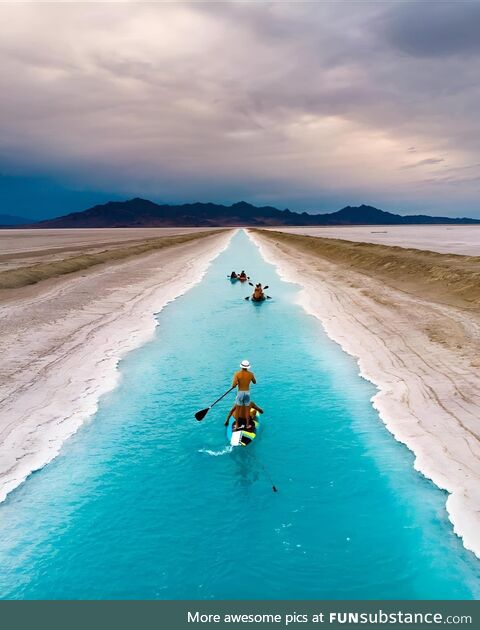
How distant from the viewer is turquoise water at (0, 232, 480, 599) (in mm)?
7828

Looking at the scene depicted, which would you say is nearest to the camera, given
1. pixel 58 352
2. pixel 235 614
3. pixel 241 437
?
pixel 235 614

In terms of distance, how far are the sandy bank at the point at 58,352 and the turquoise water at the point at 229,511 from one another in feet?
2.81

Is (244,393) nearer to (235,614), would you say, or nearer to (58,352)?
(235,614)

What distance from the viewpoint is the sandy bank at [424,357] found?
10.9 meters

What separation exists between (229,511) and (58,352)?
43.9 feet

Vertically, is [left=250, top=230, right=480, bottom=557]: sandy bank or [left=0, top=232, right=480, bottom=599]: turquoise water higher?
[left=250, top=230, right=480, bottom=557]: sandy bank

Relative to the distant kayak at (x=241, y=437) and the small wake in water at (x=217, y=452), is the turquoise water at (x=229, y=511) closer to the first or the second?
the small wake in water at (x=217, y=452)

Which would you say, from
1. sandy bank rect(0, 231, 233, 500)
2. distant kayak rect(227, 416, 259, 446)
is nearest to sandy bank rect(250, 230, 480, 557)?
distant kayak rect(227, 416, 259, 446)

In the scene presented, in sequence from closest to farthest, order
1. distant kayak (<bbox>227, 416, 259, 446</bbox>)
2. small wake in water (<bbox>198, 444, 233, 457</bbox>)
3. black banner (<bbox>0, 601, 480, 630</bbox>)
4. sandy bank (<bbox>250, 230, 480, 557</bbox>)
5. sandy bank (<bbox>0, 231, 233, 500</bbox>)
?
black banner (<bbox>0, 601, 480, 630</bbox>)
sandy bank (<bbox>250, 230, 480, 557</bbox>)
small wake in water (<bbox>198, 444, 233, 457</bbox>)
distant kayak (<bbox>227, 416, 259, 446</bbox>)
sandy bank (<bbox>0, 231, 233, 500</bbox>)

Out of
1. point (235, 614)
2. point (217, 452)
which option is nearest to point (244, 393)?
point (217, 452)

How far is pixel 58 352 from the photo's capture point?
19938 millimetres

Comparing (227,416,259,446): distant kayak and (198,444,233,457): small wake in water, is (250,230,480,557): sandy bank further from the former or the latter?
(198,444,233,457): small wake in water

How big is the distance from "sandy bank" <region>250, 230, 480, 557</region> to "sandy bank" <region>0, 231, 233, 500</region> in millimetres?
10296

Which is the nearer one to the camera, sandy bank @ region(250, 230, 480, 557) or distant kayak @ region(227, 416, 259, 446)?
sandy bank @ region(250, 230, 480, 557)
